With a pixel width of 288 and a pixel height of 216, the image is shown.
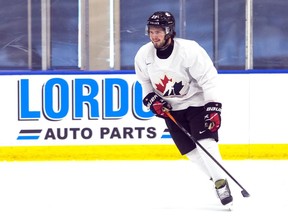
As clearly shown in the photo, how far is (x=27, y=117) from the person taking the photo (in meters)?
6.49

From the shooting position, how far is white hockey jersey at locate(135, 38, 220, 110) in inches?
158

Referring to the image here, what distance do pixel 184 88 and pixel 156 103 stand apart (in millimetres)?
159

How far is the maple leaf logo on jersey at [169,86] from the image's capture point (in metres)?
4.10

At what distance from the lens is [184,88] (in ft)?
13.5

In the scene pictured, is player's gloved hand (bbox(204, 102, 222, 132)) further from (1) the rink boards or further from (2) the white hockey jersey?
(1) the rink boards
